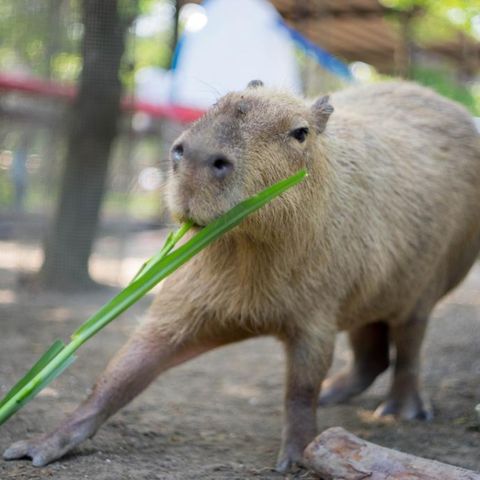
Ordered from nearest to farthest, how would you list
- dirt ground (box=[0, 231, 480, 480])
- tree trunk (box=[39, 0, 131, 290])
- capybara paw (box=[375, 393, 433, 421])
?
1. dirt ground (box=[0, 231, 480, 480])
2. capybara paw (box=[375, 393, 433, 421])
3. tree trunk (box=[39, 0, 131, 290])

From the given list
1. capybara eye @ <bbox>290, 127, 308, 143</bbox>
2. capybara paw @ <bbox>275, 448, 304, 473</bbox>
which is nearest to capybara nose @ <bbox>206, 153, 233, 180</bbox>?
capybara eye @ <bbox>290, 127, 308, 143</bbox>

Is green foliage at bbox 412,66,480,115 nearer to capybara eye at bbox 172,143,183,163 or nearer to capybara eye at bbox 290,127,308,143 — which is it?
capybara eye at bbox 290,127,308,143

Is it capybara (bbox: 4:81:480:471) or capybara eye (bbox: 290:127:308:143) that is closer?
capybara (bbox: 4:81:480:471)

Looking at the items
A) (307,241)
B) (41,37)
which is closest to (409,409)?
(307,241)

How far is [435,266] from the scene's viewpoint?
4.62 m

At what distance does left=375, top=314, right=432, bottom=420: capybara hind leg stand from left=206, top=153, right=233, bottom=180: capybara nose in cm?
217

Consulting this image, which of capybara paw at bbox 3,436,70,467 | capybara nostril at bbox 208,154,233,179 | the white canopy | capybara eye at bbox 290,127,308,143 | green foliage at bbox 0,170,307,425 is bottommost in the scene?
capybara paw at bbox 3,436,70,467

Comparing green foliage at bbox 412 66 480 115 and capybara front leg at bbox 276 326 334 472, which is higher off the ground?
green foliage at bbox 412 66 480 115

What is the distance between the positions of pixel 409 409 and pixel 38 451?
226cm

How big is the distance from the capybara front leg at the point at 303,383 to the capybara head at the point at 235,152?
0.76m

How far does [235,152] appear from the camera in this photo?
3.02m

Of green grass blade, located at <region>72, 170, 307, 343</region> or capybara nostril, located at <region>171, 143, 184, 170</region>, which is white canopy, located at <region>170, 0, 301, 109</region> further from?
green grass blade, located at <region>72, 170, 307, 343</region>

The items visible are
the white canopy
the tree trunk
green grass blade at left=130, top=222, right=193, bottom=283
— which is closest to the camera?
green grass blade at left=130, top=222, right=193, bottom=283

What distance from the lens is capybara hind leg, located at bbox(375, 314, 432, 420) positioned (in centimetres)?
478
